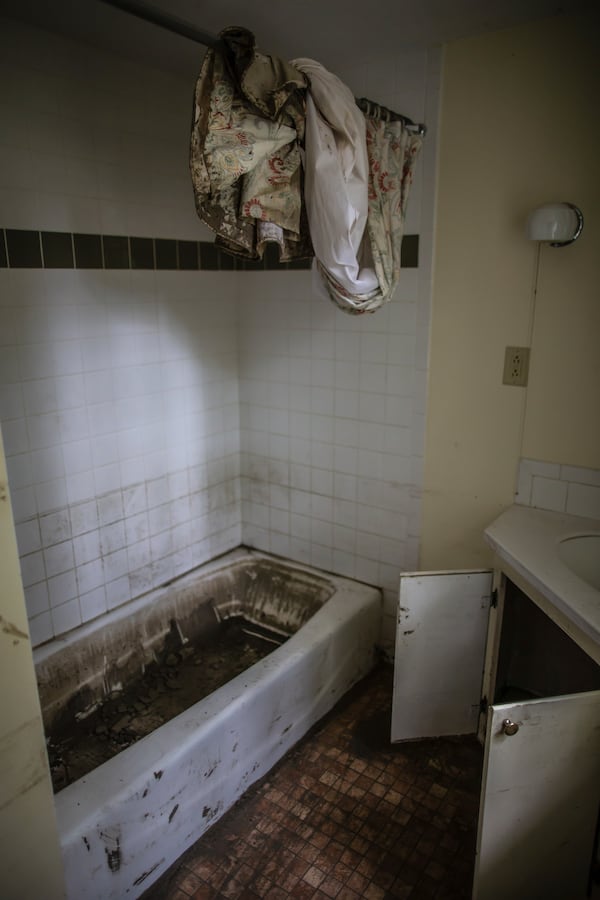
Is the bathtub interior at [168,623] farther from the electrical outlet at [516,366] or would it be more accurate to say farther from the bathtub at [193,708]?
the electrical outlet at [516,366]

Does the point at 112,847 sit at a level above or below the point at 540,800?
below

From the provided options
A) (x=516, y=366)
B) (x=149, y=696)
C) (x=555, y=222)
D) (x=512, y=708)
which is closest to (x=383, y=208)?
(x=555, y=222)

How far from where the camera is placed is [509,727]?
A: 1.38 m

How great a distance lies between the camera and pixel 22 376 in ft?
6.67

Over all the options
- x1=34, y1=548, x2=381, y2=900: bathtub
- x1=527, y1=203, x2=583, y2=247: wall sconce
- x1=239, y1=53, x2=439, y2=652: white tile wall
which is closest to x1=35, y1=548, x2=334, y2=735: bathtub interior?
x1=34, y1=548, x2=381, y2=900: bathtub

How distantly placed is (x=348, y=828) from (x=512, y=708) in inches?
35.2

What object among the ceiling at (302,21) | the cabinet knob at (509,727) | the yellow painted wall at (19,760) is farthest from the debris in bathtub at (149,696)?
the ceiling at (302,21)

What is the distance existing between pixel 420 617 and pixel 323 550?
77 centimetres

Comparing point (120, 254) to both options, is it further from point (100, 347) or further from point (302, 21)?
point (302, 21)

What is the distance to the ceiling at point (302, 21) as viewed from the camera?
5.74 feet

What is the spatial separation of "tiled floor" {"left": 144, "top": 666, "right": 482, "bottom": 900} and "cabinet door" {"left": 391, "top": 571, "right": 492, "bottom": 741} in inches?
4.5

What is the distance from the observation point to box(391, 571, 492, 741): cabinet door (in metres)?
2.11

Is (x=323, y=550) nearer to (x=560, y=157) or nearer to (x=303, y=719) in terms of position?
(x=303, y=719)

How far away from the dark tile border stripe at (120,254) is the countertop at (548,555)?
1.01 metres
